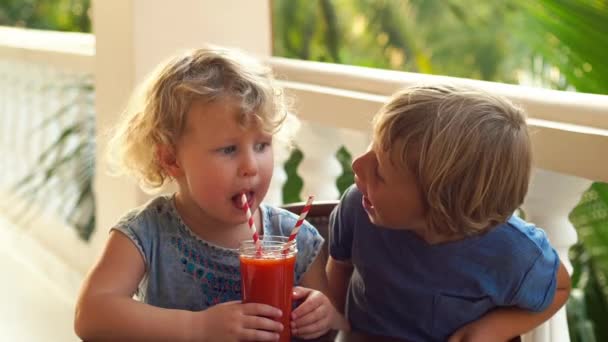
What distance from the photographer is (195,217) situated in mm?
1690

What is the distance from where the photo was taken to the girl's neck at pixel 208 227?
1.69m

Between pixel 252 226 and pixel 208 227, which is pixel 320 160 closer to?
pixel 208 227

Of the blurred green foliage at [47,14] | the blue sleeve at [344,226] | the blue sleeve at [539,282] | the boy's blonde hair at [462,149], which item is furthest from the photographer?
the blurred green foliage at [47,14]

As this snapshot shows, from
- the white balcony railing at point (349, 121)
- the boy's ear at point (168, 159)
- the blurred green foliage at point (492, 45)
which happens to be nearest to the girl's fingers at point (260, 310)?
the boy's ear at point (168, 159)

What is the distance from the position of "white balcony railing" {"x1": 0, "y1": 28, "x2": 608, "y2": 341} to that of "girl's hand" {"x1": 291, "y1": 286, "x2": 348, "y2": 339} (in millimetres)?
458

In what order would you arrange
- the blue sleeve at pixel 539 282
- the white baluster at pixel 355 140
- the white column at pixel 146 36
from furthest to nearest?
the white column at pixel 146 36, the white baluster at pixel 355 140, the blue sleeve at pixel 539 282

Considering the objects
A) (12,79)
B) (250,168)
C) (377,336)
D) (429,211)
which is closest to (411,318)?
(377,336)

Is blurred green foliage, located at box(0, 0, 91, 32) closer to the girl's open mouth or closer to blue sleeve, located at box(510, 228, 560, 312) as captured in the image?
the girl's open mouth

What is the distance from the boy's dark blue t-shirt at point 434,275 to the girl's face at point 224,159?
184 millimetres

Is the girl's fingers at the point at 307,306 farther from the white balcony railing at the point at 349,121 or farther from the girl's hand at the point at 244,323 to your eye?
the white balcony railing at the point at 349,121

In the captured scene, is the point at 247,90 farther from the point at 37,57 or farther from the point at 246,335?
the point at 37,57

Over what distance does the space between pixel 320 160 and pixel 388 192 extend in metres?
1.04

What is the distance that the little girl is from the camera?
59.6 inches

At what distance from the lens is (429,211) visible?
56.4 inches
